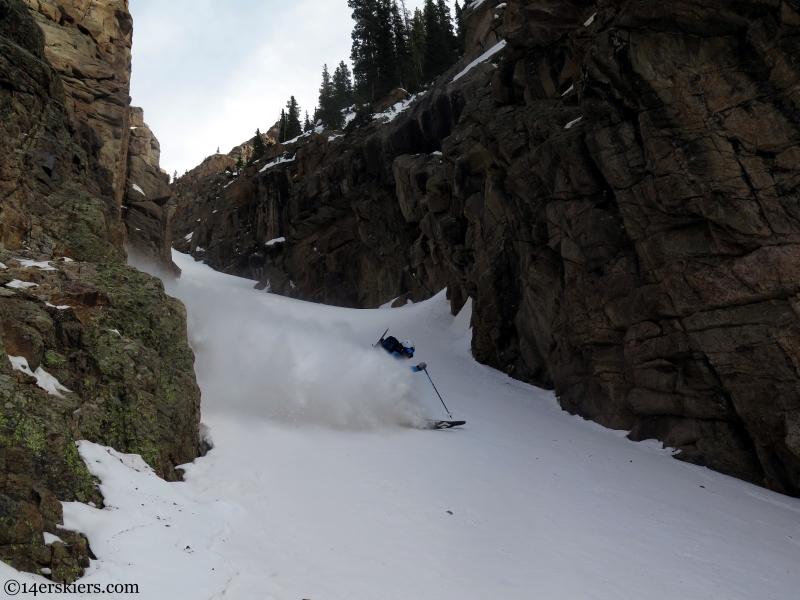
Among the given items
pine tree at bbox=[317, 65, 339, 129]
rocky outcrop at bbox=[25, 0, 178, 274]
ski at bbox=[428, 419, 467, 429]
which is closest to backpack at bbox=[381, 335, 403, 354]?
ski at bbox=[428, 419, 467, 429]

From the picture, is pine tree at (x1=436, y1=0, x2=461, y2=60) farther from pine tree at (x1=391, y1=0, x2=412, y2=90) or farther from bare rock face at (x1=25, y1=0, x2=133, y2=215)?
bare rock face at (x1=25, y1=0, x2=133, y2=215)

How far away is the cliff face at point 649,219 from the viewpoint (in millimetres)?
12508

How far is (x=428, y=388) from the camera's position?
18469mm

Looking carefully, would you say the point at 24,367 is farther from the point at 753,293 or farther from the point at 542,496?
the point at 753,293

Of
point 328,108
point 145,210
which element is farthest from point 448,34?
point 145,210

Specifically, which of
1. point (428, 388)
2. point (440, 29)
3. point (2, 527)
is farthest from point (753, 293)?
point (440, 29)

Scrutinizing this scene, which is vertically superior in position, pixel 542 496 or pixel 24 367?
pixel 24 367

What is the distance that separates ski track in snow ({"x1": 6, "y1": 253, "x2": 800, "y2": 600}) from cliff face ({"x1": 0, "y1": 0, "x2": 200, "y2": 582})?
0.40 m

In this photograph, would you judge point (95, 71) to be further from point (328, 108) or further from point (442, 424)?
point (328, 108)

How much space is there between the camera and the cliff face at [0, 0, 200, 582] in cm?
502

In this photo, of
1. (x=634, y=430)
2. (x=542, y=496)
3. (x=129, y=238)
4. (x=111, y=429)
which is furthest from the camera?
(x=129, y=238)

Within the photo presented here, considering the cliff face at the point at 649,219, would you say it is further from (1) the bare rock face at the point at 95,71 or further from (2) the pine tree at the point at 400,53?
(2) the pine tree at the point at 400,53

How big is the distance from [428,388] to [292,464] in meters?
9.70

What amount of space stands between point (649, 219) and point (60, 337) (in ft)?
49.9
